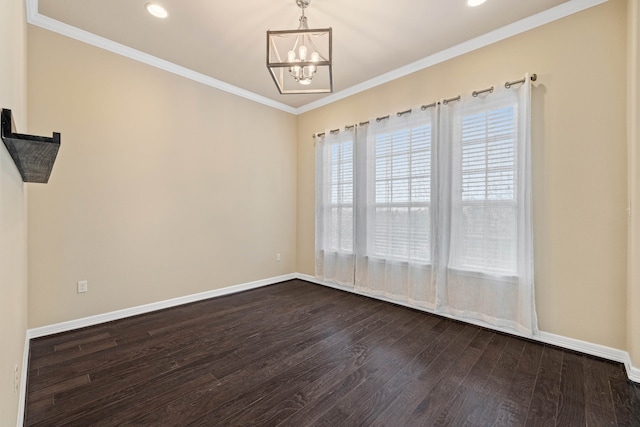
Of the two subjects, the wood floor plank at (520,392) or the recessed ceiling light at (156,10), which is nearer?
the wood floor plank at (520,392)

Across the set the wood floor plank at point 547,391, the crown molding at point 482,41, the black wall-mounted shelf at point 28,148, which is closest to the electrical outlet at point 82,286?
the black wall-mounted shelf at point 28,148

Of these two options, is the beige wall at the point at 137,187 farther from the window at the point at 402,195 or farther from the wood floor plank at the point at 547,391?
the wood floor plank at the point at 547,391

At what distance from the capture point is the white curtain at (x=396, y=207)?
3.23 meters

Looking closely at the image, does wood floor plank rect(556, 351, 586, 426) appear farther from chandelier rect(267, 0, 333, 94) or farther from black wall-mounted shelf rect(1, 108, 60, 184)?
black wall-mounted shelf rect(1, 108, 60, 184)

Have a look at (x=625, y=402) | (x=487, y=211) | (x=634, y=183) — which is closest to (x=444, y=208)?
(x=487, y=211)

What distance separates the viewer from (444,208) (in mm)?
3049

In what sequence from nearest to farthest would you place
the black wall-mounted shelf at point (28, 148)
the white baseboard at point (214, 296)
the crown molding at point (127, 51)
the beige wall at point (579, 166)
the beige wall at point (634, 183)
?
the black wall-mounted shelf at point (28, 148) → the beige wall at point (634, 183) → the white baseboard at point (214, 296) → the beige wall at point (579, 166) → the crown molding at point (127, 51)

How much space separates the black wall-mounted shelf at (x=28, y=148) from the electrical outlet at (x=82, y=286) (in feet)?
5.39

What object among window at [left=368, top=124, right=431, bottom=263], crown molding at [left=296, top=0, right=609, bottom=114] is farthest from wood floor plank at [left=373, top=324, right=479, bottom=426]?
crown molding at [left=296, top=0, right=609, bottom=114]

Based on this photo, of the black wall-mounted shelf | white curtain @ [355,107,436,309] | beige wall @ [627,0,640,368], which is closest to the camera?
the black wall-mounted shelf

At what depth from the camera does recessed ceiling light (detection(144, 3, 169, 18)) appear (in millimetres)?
2430

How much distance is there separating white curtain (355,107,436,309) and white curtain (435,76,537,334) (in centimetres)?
20

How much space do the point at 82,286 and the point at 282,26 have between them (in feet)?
10.9

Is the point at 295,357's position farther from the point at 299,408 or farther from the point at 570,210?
the point at 570,210
